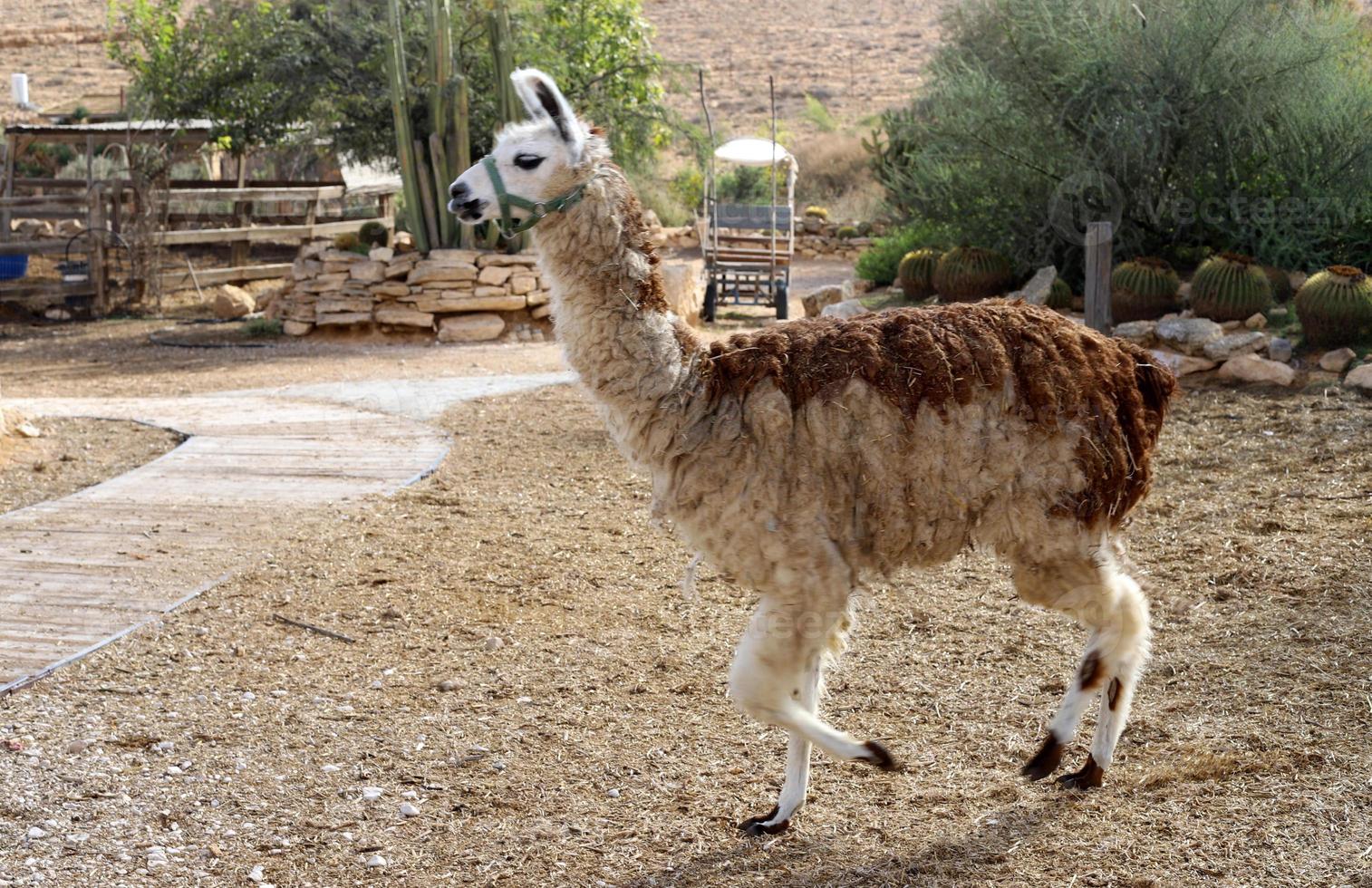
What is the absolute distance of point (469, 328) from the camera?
15.9 m

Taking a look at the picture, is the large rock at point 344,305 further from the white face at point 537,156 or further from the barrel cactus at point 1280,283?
the white face at point 537,156

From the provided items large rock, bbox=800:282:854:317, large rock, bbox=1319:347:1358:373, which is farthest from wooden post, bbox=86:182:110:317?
large rock, bbox=1319:347:1358:373

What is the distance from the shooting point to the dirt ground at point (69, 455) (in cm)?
791

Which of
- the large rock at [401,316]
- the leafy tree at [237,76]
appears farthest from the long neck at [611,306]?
the leafy tree at [237,76]

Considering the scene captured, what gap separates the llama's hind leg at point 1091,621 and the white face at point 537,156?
1.77 meters

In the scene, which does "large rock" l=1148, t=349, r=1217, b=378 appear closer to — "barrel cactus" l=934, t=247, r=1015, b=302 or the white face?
"barrel cactus" l=934, t=247, r=1015, b=302

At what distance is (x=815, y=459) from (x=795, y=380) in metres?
0.24

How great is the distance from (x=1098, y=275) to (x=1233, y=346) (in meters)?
1.32

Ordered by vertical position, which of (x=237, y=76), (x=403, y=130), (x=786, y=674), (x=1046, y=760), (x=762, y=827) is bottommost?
(x=762, y=827)

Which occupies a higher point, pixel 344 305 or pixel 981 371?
pixel 981 371

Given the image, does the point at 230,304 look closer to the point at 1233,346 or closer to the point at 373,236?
the point at 373,236

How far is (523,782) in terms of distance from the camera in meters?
4.21

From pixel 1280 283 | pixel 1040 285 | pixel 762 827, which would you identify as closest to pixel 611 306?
pixel 762 827

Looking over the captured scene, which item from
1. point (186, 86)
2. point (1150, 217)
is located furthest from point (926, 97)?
point (186, 86)
